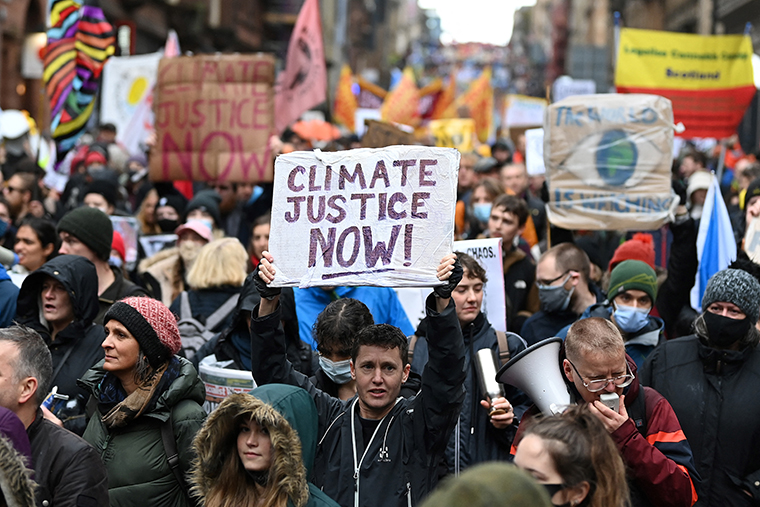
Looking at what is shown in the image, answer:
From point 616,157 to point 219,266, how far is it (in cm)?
288

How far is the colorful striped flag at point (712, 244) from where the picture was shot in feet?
19.8

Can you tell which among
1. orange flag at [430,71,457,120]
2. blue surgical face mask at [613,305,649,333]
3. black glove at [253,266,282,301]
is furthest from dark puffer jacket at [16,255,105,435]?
orange flag at [430,71,457,120]

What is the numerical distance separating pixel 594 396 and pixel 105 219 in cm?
331

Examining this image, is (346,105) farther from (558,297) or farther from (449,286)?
(449,286)

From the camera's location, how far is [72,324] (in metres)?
4.50

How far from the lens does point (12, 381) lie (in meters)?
3.30

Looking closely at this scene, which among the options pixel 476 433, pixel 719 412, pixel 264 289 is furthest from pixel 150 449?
pixel 719 412

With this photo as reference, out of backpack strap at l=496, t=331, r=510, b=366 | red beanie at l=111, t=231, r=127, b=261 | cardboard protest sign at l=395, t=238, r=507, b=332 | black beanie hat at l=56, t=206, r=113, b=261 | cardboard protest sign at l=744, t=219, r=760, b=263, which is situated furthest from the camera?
red beanie at l=111, t=231, r=127, b=261

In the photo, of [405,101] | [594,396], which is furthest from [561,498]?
[405,101]

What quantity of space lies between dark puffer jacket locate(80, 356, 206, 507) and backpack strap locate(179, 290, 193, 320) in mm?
1984

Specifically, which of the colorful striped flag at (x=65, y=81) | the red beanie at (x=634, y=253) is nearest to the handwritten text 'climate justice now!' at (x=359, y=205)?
the red beanie at (x=634, y=253)

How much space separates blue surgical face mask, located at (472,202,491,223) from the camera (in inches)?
313

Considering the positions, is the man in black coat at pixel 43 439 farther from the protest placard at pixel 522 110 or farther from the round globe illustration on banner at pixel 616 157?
the protest placard at pixel 522 110

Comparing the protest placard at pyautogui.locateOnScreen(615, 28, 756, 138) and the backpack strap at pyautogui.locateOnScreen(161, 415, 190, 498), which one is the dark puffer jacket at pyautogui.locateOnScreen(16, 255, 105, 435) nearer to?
the backpack strap at pyautogui.locateOnScreen(161, 415, 190, 498)
